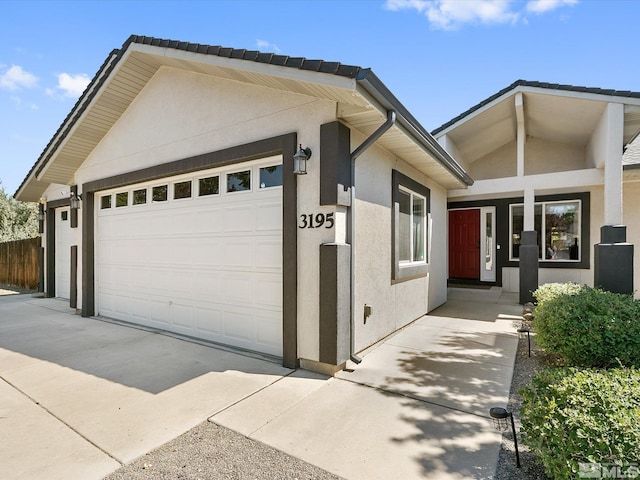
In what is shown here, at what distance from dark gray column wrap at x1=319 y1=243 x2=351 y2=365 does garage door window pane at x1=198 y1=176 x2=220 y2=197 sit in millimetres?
2493

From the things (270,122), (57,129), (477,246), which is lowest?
(477,246)

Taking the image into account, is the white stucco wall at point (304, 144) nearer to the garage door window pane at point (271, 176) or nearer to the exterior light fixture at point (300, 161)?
the exterior light fixture at point (300, 161)

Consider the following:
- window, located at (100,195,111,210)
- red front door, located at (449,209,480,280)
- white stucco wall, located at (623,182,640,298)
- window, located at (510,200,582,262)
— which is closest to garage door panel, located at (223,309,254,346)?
window, located at (100,195,111,210)

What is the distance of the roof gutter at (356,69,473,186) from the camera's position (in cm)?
350

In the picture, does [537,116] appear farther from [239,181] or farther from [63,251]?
[63,251]

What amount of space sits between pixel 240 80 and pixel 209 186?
1.82 m

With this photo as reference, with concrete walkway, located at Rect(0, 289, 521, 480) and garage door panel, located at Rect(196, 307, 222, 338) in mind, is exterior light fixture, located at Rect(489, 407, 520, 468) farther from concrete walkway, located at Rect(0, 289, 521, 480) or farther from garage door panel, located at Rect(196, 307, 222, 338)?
garage door panel, located at Rect(196, 307, 222, 338)

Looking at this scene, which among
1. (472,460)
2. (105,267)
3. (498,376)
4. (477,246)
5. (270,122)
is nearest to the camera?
(472,460)

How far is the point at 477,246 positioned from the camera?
11.1 m

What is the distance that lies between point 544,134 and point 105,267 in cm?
1220

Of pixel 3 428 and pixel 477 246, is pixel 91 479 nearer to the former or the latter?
pixel 3 428

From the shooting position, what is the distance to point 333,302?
160 inches

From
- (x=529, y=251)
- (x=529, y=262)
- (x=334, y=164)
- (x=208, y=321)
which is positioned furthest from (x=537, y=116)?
(x=208, y=321)

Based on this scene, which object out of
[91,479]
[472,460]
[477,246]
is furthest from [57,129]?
[477,246]
